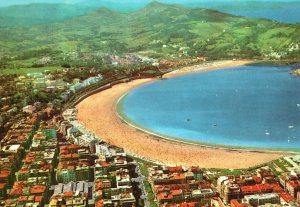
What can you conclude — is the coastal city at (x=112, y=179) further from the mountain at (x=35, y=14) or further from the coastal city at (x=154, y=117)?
the mountain at (x=35, y=14)

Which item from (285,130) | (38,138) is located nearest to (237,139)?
(285,130)

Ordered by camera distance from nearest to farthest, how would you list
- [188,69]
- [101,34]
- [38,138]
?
[38,138] < [188,69] < [101,34]

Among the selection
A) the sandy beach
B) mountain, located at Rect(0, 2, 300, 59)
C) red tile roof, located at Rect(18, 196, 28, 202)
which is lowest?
the sandy beach

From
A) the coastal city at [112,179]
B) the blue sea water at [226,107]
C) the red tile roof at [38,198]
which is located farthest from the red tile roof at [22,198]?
the blue sea water at [226,107]

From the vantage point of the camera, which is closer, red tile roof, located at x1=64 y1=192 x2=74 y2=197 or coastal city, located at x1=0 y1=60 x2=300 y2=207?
coastal city, located at x1=0 y1=60 x2=300 y2=207

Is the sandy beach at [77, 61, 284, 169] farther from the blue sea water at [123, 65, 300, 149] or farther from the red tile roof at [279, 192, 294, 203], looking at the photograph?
the red tile roof at [279, 192, 294, 203]

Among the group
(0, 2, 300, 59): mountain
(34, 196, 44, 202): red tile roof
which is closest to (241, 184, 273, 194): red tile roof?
(34, 196, 44, 202): red tile roof

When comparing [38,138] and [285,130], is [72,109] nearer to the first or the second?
[38,138]
